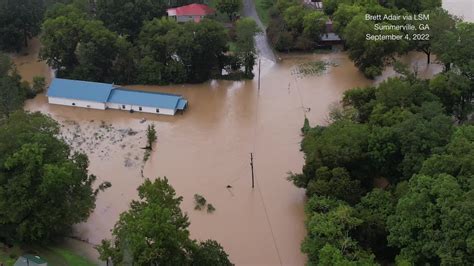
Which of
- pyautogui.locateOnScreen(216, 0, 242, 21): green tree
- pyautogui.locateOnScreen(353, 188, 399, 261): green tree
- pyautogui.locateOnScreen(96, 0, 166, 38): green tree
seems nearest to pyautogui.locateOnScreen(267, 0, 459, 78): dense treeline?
pyautogui.locateOnScreen(216, 0, 242, 21): green tree

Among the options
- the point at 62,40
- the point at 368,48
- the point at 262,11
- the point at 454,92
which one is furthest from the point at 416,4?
the point at 62,40

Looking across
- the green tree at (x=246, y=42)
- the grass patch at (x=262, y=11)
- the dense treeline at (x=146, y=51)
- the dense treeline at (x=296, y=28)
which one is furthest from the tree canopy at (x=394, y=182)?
the grass patch at (x=262, y=11)

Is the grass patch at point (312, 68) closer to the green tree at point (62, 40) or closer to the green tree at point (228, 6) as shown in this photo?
the green tree at point (228, 6)

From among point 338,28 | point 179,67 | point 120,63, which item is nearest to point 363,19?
point 338,28

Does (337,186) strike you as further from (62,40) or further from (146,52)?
(62,40)

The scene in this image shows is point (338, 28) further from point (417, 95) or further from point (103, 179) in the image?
point (103, 179)

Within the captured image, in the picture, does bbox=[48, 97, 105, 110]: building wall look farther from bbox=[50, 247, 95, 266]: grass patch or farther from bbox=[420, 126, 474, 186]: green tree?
bbox=[420, 126, 474, 186]: green tree
